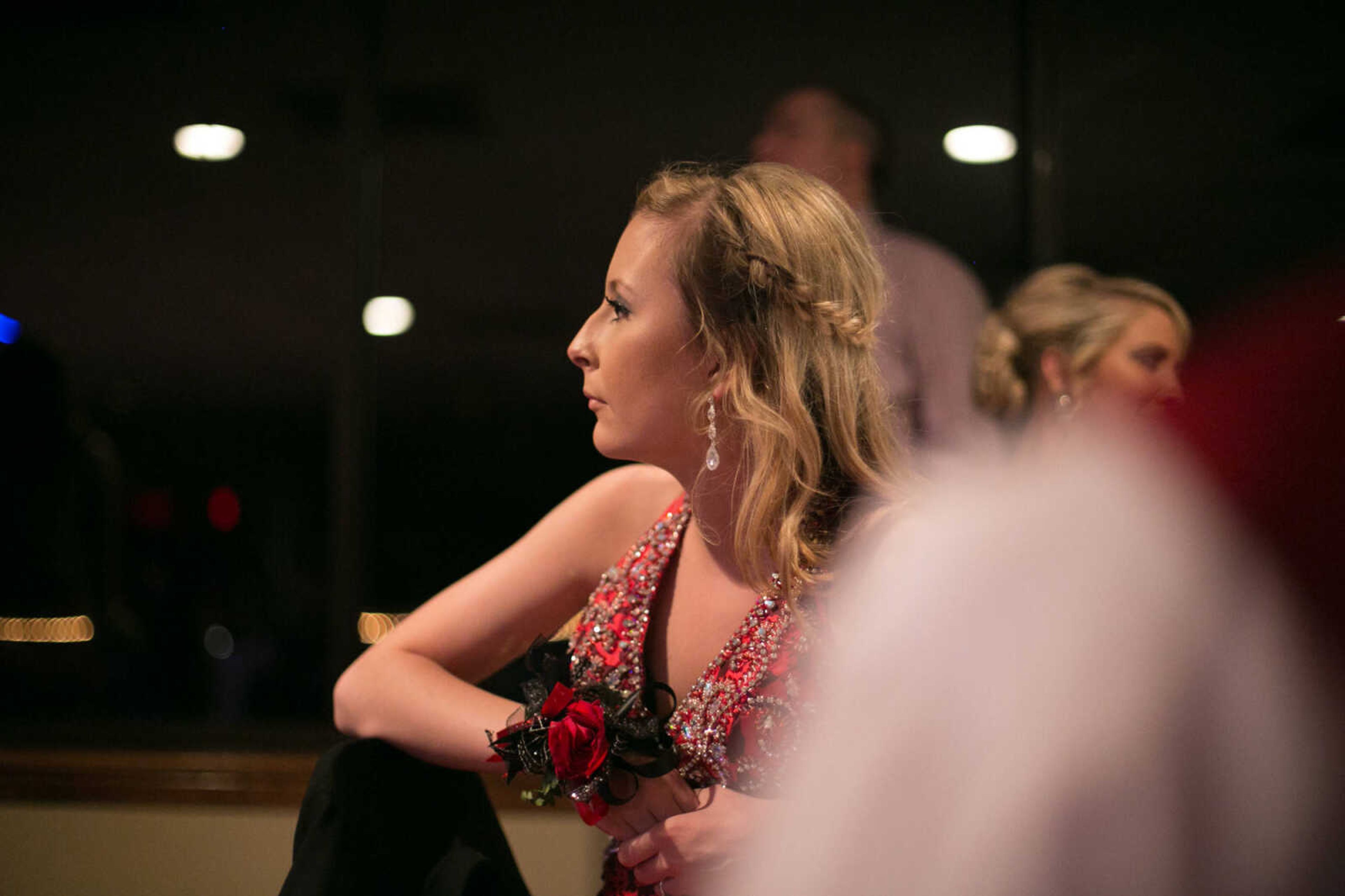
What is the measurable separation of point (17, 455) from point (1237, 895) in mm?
2121

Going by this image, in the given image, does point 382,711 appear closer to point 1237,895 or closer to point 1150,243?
point 1237,895

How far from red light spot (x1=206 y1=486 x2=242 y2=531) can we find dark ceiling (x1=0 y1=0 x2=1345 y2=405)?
0.18 m

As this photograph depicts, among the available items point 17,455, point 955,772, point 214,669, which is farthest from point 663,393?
point 17,455

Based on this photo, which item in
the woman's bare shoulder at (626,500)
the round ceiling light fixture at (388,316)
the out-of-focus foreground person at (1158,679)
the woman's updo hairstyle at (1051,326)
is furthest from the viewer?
the round ceiling light fixture at (388,316)

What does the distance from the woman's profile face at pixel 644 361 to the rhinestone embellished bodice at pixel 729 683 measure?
184mm

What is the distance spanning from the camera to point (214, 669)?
6.84 ft

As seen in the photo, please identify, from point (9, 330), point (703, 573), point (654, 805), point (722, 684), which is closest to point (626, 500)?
point (703, 573)

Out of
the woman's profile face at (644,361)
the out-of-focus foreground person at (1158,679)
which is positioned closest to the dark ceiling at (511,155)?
the woman's profile face at (644,361)

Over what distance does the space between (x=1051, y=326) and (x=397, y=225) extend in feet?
3.59

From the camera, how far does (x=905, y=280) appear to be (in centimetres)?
170

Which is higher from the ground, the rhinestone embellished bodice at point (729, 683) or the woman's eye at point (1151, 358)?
the woman's eye at point (1151, 358)

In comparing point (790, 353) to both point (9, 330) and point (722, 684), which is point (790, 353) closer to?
point (722, 684)

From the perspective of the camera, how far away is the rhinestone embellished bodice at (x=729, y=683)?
110 centimetres

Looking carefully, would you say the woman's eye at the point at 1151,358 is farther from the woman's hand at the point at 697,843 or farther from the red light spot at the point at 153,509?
the red light spot at the point at 153,509
